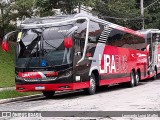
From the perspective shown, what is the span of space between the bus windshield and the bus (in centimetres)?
1353

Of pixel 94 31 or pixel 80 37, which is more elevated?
pixel 94 31

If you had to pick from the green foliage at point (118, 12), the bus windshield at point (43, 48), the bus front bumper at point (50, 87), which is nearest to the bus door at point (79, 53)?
the bus front bumper at point (50, 87)

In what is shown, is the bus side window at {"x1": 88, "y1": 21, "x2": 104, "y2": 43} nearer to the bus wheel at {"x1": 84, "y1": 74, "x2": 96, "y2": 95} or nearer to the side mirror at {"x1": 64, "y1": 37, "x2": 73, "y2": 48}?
the bus wheel at {"x1": 84, "y1": 74, "x2": 96, "y2": 95}

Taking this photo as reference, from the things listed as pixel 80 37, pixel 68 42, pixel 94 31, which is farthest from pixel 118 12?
pixel 68 42

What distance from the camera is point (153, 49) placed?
100 feet

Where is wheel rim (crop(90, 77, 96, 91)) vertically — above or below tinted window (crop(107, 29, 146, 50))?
below

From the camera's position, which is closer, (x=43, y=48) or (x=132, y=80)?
(x=43, y=48)

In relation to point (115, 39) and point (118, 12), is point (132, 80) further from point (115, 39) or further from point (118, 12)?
point (118, 12)

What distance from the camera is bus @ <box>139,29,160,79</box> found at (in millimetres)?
29367

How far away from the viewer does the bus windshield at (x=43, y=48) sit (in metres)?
16.4

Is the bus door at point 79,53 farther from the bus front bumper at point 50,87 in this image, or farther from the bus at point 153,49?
the bus at point 153,49

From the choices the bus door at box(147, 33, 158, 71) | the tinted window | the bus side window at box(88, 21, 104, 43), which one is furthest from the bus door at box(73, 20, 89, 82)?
the bus door at box(147, 33, 158, 71)

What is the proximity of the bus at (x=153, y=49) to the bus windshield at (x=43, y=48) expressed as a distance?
1353 centimetres

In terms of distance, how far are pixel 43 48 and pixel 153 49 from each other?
15663mm
